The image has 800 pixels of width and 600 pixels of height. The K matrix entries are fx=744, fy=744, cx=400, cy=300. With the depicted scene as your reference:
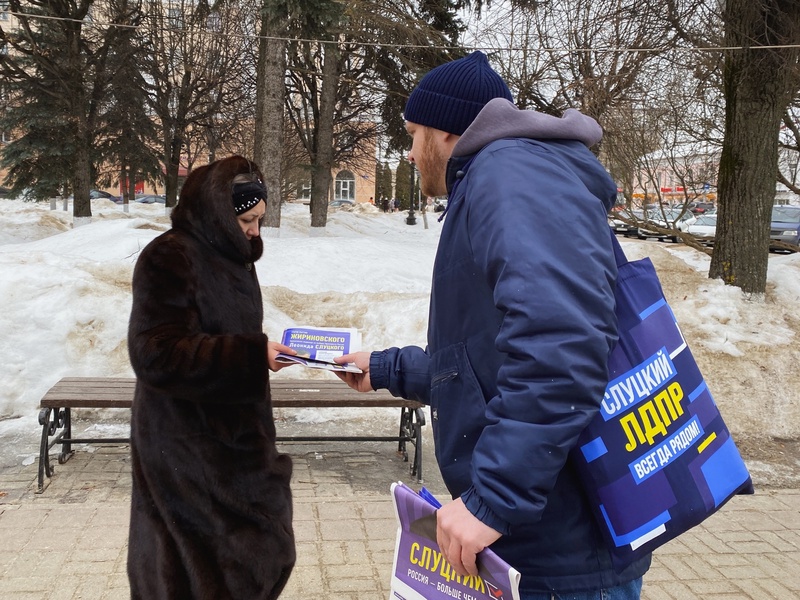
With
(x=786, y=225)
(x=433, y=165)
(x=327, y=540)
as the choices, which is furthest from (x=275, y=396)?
(x=786, y=225)

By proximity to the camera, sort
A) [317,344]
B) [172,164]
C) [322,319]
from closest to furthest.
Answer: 1. [317,344]
2. [322,319]
3. [172,164]

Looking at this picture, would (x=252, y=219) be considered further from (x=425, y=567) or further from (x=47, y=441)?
(x=47, y=441)

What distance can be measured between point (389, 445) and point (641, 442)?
480 cm

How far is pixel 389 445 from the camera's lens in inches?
243

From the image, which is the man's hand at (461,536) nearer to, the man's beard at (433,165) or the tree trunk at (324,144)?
the man's beard at (433,165)

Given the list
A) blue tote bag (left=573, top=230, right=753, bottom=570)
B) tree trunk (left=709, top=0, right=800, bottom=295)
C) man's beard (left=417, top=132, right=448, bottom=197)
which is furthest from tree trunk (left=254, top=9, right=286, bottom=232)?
blue tote bag (left=573, top=230, right=753, bottom=570)

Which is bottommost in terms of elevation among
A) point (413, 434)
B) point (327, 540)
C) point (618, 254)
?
point (327, 540)

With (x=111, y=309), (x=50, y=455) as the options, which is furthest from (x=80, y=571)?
(x=111, y=309)

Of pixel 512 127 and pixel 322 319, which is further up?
pixel 512 127

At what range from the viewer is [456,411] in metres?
1.63

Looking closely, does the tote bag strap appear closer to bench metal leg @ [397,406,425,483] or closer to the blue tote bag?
the blue tote bag

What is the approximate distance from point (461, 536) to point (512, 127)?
869mm

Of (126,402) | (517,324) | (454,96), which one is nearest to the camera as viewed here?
(517,324)

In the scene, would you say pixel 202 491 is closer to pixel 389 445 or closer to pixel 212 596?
pixel 212 596
